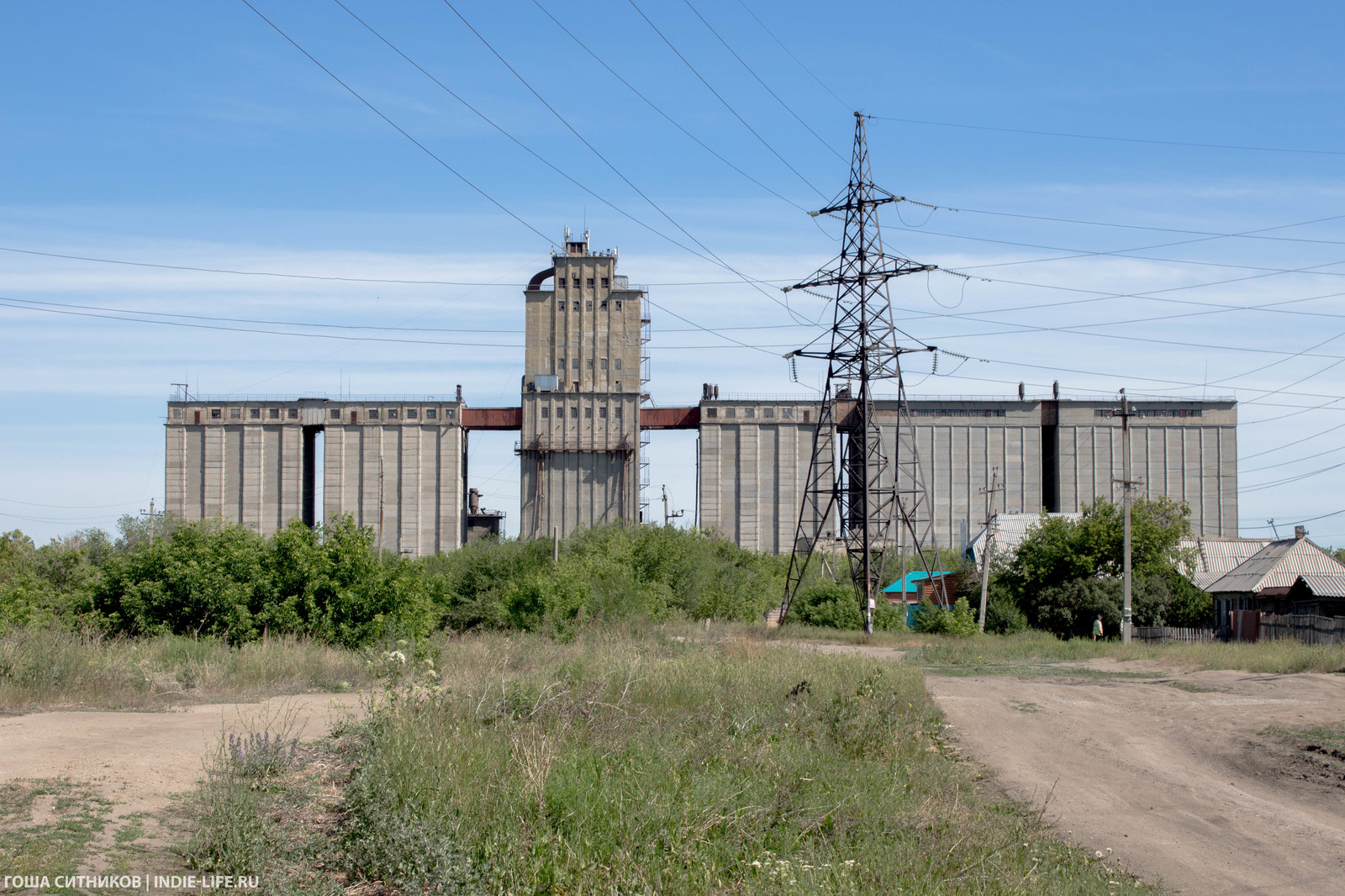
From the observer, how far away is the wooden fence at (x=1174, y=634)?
4259 centimetres

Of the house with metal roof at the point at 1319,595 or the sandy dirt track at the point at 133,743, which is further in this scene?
the house with metal roof at the point at 1319,595

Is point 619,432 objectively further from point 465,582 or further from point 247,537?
point 247,537

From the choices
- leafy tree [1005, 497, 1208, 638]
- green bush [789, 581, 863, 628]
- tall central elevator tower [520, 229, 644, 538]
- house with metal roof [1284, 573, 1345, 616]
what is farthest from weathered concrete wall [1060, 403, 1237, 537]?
green bush [789, 581, 863, 628]

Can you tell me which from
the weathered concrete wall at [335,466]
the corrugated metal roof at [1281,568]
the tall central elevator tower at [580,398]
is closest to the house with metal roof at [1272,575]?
the corrugated metal roof at [1281,568]

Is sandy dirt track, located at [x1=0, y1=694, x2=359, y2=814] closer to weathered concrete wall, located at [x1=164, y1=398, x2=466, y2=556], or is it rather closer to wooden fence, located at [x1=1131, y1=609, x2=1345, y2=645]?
wooden fence, located at [x1=1131, y1=609, x2=1345, y2=645]

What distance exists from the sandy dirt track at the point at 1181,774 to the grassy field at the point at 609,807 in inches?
35.7

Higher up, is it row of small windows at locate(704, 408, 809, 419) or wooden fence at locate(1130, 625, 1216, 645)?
row of small windows at locate(704, 408, 809, 419)

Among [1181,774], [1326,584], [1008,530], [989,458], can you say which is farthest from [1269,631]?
[989,458]

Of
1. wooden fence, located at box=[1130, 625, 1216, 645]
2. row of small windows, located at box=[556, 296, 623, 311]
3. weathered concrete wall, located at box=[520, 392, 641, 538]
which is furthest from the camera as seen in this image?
row of small windows, located at box=[556, 296, 623, 311]

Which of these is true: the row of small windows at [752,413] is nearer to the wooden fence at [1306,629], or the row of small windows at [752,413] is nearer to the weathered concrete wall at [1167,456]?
the weathered concrete wall at [1167,456]

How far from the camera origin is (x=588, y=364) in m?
85.1

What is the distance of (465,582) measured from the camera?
42594 mm

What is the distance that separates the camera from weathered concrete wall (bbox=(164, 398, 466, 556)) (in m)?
83.2

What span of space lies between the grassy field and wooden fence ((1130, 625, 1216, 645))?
34.9 m
